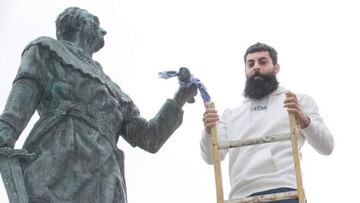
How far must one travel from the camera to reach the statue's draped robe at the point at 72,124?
688 centimetres

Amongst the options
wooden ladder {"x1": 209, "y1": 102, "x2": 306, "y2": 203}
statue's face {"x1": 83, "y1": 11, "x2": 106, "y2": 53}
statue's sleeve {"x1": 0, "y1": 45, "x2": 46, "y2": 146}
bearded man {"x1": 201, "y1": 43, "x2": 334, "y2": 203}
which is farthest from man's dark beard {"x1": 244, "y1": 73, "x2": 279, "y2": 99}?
statue's sleeve {"x1": 0, "y1": 45, "x2": 46, "y2": 146}

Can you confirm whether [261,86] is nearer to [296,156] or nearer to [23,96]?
[296,156]

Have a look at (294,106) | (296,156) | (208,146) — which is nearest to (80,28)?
(208,146)

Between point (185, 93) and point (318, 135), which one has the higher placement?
point (185, 93)

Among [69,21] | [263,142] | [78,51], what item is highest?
[69,21]

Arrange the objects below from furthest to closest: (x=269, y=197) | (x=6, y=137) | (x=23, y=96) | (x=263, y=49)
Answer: (x=263, y=49) → (x=269, y=197) → (x=23, y=96) → (x=6, y=137)

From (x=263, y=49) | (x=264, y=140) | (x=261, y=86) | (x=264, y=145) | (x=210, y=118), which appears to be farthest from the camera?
(x=263, y=49)

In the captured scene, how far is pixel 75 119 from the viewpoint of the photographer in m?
7.14

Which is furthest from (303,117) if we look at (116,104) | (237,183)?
(116,104)

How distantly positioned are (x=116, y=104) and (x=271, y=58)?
1550mm

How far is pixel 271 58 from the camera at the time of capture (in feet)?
27.3

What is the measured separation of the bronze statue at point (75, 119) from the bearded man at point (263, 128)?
560mm

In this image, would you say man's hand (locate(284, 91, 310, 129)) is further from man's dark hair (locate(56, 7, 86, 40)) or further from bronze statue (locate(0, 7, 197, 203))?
man's dark hair (locate(56, 7, 86, 40))

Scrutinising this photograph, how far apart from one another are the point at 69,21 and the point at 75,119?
841mm
